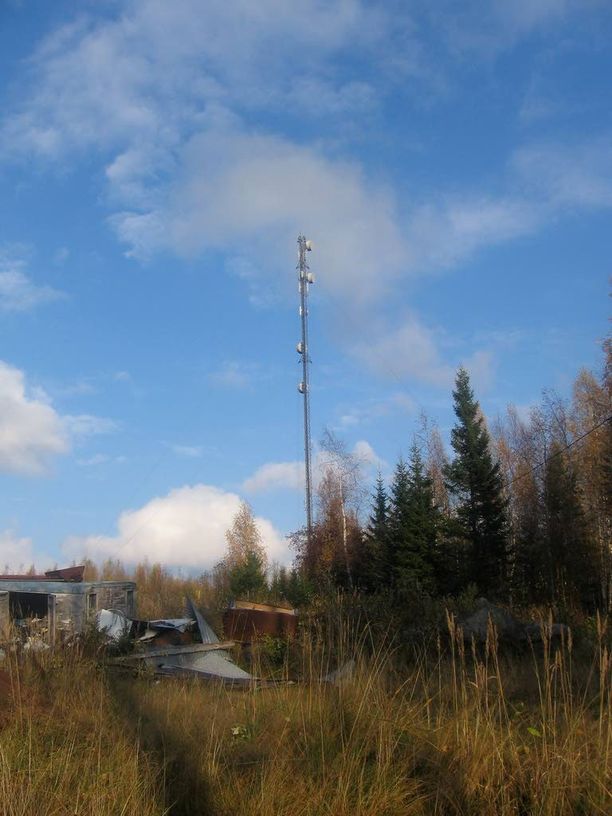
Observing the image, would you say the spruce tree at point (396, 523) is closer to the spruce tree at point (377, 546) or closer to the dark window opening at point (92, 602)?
the spruce tree at point (377, 546)

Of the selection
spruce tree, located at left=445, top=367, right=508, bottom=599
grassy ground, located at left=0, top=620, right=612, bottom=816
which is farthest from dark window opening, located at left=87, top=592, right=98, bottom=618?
spruce tree, located at left=445, top=367, right=508, bottom=599

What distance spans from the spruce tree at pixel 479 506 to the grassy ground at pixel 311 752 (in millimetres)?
21917

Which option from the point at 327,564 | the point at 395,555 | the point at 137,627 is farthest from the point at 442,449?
the point at 137,627

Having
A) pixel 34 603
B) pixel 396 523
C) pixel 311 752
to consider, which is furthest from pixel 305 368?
pixel 311 752

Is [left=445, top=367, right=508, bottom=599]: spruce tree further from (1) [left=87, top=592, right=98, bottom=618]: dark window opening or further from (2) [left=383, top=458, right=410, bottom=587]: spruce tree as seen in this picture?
(1) [left=87, top=592, right=98, bottom=618]: dark window opening

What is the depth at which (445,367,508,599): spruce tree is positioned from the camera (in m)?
28.1

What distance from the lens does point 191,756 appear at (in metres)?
5.18

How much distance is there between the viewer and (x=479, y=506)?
29.2m

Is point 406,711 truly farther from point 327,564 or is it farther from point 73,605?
point 327,564

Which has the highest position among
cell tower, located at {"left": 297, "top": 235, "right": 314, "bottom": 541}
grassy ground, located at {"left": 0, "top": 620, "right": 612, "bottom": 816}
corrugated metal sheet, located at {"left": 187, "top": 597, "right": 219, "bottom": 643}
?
cell tower, located at {"left": 297, "top": 235, "right": 314, "bottom": 541}

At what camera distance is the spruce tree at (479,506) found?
28078 mm

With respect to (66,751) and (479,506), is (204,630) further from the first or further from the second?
(479,506)

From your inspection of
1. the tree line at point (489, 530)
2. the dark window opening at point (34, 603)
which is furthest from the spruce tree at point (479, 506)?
the dark window opening at point (34, 603)

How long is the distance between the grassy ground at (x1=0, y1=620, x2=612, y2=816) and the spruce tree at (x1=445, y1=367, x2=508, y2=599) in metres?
21.9
